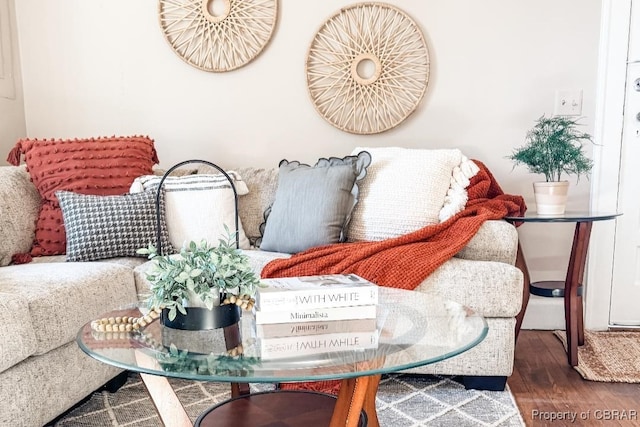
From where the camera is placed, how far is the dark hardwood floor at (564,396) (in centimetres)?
173

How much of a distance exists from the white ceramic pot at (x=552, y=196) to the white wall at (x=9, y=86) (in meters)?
2.53

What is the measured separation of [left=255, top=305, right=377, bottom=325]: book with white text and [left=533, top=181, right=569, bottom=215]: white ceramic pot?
1.39 meters

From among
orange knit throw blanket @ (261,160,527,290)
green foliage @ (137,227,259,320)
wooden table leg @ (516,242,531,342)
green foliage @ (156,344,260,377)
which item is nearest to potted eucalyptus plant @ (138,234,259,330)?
green foliage @ (137,227,259,320)

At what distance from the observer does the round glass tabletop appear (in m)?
0.95

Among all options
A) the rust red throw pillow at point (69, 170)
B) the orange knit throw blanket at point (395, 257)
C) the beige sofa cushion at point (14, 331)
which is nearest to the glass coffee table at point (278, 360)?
the beige sofa cushion at point (14, 331)

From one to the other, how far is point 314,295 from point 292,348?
14cm

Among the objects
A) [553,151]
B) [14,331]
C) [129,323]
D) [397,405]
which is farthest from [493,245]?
[14,331]

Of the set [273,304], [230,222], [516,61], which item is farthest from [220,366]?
[516,61]

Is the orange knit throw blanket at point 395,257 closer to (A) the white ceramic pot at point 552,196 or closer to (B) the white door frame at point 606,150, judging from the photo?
(A) the white ceramic pot at point 552,196

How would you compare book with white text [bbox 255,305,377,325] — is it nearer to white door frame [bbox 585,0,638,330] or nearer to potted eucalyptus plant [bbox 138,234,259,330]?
potted eucalyptus plant [bbox 138,234,259,330]

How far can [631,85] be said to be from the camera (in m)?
2.58

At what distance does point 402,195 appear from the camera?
2227 mm

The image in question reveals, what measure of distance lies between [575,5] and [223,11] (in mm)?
1688

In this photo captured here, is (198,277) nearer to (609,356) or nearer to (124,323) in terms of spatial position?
(124,323)
